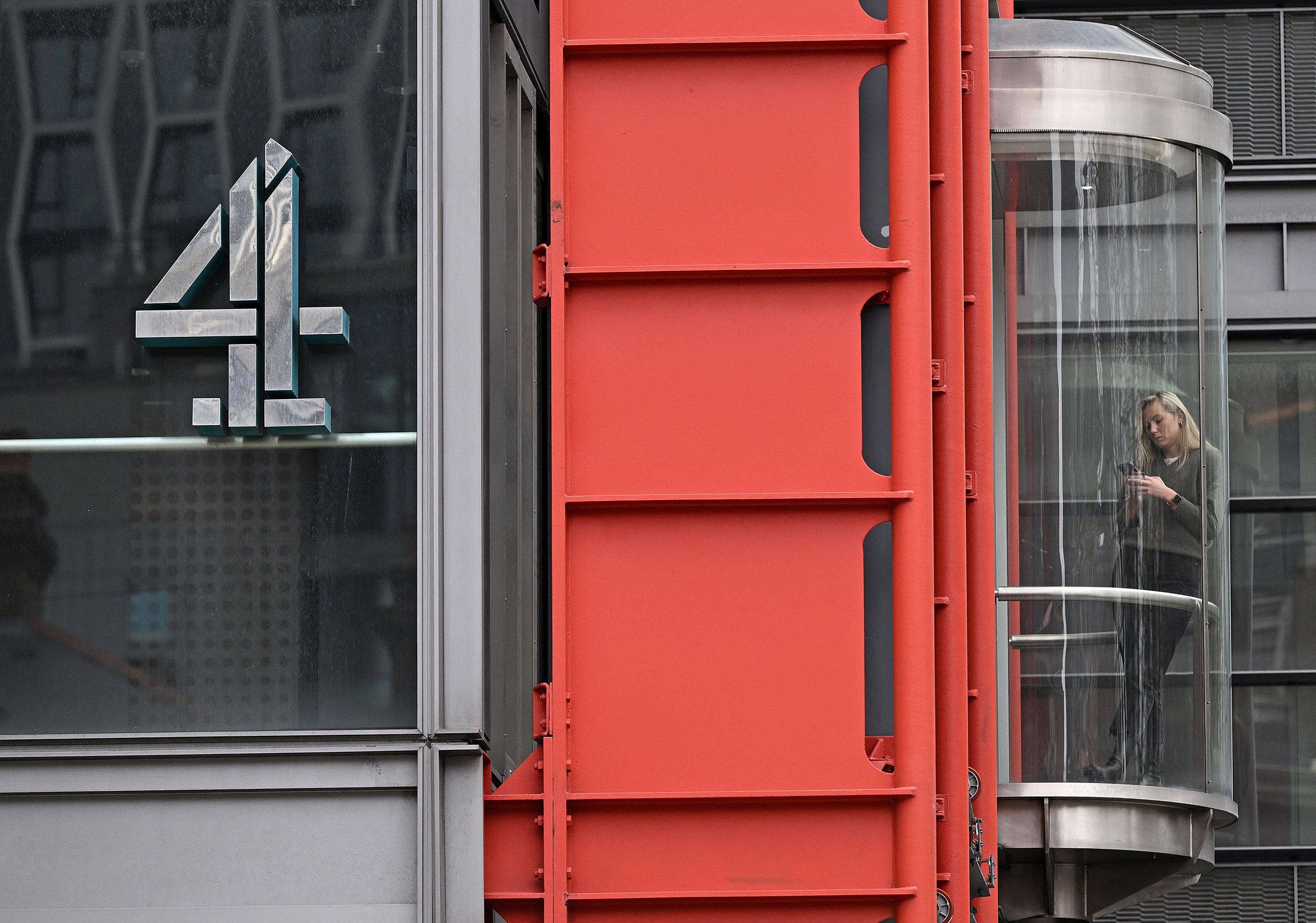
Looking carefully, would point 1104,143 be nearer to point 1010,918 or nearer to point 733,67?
point 733,67

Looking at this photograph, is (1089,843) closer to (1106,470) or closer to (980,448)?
(1106,470)

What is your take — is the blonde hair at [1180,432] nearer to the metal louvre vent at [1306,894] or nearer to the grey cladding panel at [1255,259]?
the grey cladding panel at [1255,259]

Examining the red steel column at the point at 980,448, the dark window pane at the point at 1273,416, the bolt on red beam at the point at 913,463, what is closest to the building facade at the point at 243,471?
the bolt on red beam at the point at 913,463

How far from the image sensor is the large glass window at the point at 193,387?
8.91m

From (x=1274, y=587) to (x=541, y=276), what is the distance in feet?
29.3

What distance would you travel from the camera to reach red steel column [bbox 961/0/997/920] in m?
10.7

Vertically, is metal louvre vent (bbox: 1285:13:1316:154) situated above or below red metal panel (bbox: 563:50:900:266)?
above

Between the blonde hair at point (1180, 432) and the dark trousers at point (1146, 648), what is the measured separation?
0.62m

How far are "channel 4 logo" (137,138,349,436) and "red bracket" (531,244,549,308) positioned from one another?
972 millimetres

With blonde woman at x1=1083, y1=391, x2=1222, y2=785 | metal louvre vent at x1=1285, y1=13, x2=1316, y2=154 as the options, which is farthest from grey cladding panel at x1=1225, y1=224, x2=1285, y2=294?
blonde woman at x1=1083, y1=391, x2=1222, y2=785

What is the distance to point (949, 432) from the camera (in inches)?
392

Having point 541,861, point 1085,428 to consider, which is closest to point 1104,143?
point 1085,428

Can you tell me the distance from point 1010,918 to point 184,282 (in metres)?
6.32

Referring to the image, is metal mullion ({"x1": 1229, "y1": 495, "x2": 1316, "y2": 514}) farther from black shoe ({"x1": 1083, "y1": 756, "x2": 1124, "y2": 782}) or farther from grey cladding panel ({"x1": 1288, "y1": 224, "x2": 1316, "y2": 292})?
black shoe ({"x1": 1083, "y1": 756, "x2": 1124, "y2": 782})
